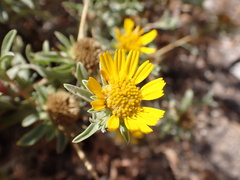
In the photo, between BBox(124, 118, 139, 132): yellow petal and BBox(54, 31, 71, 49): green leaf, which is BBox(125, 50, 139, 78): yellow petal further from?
BBox(54, 31, 71, 49): green leaf

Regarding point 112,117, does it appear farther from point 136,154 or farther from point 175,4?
point 175,4

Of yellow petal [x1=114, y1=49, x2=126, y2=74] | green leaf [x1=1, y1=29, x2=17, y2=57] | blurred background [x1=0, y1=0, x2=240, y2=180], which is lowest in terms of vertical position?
blurred background [x1=0, y1=0, x2=240, y2=180]

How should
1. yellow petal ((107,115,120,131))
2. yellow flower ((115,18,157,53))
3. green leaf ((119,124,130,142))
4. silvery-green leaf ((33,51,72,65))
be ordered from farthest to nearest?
yellow flower ((115,18,157,53)), silvery-green leaf ((33,51,72,65)), green leaf ((119,124,130,142)), yellow petal ((107,115,120,131))

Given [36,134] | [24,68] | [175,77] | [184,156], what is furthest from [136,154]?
[24,68]

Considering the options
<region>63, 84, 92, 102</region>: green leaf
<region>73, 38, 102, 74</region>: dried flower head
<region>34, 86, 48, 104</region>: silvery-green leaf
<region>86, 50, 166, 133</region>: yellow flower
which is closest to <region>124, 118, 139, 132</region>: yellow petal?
<region>86, 50, 166, 133</region>: yellow flower

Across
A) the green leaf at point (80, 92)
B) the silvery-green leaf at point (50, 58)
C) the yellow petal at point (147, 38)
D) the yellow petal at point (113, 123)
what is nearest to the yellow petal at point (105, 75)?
the green leaf at point (80, 92)

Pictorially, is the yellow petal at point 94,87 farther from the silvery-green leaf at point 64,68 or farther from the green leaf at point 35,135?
the green leaf at point 35,135

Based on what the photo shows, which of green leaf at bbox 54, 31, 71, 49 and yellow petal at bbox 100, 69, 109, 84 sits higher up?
green leaf at bbox 54, 31, 71, 49
